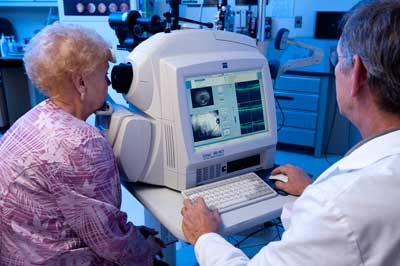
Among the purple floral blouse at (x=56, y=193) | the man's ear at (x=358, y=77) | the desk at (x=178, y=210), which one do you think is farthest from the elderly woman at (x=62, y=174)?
the man's ear at (x=358, y=77)

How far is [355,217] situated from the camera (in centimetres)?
59

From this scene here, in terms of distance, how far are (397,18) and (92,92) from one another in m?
0.86

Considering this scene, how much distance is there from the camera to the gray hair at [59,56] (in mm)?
1085

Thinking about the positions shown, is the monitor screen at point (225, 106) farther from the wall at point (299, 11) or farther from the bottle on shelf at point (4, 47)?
the bottle on shelf at point (4, 47)

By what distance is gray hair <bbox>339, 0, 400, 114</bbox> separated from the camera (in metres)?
0.63

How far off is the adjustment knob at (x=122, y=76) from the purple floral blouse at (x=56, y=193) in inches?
8.8

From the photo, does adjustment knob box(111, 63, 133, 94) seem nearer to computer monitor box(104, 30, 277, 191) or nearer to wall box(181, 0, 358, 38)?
computer monitor box(104, 30, 277, 191)

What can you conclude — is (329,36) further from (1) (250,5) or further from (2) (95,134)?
(2) (95,134)

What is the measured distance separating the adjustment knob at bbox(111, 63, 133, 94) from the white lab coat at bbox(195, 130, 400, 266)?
78 centimetres

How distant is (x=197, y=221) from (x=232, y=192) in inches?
9.2

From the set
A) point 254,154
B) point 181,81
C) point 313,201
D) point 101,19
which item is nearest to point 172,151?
point 181,81

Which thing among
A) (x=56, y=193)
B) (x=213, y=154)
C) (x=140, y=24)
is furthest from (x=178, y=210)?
(x=140, y=24)

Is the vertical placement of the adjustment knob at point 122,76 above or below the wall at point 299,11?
below

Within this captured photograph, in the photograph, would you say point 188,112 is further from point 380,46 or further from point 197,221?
point 380,46
